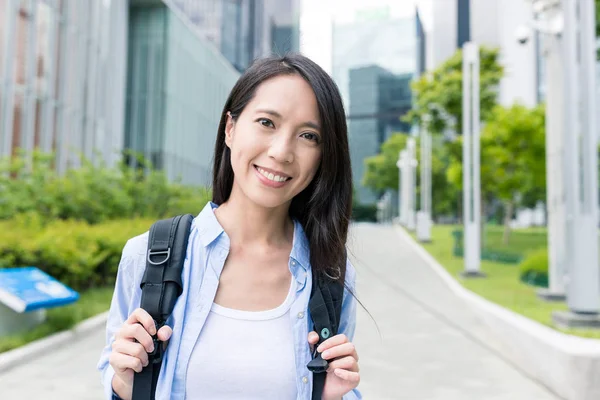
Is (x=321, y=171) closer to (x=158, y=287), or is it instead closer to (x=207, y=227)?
(x=207, y=227)

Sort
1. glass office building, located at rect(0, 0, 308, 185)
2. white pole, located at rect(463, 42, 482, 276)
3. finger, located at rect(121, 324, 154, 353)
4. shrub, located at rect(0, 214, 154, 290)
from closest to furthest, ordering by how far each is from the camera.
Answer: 1. finger, located at rect(121, 324, 154, 353)
2. shrub, located at rect(0, 214, 154, 290)
3. white pole, located at rect(463, 42, 482, 276)
4. glass office building, located at rect(0, 0, 308, 185)

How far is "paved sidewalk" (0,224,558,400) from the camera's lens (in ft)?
17.0

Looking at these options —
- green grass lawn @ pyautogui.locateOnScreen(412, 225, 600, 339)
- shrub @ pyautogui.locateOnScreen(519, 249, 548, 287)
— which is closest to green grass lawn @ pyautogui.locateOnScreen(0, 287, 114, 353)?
green grass lawn @ pyautogui.locateOnScreen(412, 225, 600, 339)

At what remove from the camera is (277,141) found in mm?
1619

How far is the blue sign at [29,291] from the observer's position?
20.5 feet

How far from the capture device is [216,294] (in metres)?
1.63

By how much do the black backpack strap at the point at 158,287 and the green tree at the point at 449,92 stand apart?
1956 centimetres

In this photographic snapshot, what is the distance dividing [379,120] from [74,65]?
97.8 feet

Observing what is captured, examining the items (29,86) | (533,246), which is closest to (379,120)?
(533,246)

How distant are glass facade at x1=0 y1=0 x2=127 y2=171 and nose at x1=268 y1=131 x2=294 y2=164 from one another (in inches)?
505

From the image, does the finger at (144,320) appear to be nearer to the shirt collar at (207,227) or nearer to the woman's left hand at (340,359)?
the shirt collar at (207,227)

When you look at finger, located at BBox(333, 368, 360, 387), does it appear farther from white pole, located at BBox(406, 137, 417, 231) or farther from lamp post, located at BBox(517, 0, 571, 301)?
white pole, located at BBox(406, 137, 417, 231)

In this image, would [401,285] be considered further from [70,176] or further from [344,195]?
[344,195]

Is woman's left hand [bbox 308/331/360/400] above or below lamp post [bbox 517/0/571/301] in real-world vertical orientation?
below
